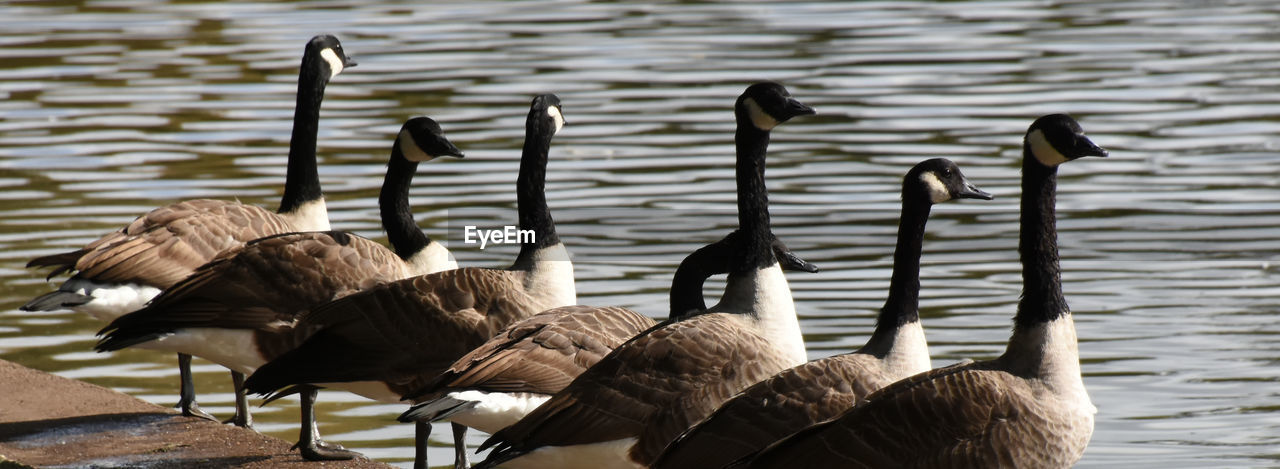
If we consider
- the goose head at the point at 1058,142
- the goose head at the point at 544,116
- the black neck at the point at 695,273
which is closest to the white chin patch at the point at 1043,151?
the goose head at the point at 1058,142

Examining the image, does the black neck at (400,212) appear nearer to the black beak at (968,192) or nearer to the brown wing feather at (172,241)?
the brown wing feather at (172,241)

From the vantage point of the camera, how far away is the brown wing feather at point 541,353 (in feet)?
26.9

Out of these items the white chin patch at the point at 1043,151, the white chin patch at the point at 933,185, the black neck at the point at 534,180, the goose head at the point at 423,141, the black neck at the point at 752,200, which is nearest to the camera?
the white chin patch at the point at 1043,151

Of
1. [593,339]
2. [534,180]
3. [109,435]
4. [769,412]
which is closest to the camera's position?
[769,412]

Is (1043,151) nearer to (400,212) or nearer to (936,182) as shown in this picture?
(936,182)

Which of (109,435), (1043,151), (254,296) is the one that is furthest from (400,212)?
(1043,151)

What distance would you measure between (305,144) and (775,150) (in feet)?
30.7

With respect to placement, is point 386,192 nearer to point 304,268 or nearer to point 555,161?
point 304,268

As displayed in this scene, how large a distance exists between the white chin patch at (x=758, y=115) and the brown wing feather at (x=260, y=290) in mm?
2273

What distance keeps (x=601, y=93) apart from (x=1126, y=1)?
1336 cm

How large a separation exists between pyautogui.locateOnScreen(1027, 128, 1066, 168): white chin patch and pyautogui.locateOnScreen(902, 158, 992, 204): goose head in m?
0.39

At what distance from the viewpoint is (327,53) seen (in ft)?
41.9

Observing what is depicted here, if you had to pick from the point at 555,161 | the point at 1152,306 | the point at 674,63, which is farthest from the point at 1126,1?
the point at 1152,306

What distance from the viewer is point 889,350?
8062mm
